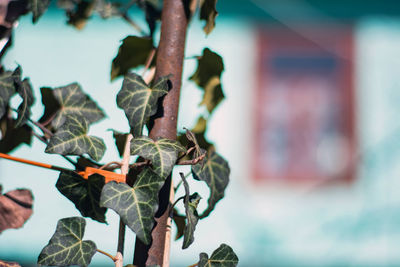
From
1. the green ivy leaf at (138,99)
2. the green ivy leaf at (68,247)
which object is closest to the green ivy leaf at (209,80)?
the green ivy leaf at (138,99)

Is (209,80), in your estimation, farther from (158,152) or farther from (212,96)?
(158,152)

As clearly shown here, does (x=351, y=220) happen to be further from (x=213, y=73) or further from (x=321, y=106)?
(x=213, y=73)

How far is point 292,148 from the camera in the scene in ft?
9.78

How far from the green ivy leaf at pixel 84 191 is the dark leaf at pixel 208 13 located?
0.21 metres

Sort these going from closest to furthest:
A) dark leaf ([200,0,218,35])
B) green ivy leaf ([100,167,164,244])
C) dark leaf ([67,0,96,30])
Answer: green ivy leaf ([100,167,164,244]) → dark leaf ([200,0,218,35]) → dark leaf ([67,0,96,30])

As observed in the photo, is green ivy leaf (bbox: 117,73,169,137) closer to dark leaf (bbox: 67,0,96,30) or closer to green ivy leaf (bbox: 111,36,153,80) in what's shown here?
green ivy leaf (bbox: 111,36,153,80)

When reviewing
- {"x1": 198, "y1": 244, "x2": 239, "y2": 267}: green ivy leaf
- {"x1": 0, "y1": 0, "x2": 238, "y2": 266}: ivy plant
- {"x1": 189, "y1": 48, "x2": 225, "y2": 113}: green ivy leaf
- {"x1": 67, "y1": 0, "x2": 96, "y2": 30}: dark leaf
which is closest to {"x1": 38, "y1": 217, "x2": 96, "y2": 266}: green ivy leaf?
{"x1": 0, "y1": 0, "x2": 238, "y2": 266}: ivy plant

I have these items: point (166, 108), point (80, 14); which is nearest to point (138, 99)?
point (166, 108)

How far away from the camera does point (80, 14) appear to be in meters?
0.65

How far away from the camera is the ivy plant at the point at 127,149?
1.36ft

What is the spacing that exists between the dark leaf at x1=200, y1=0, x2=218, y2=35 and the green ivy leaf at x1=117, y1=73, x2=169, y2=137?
0.10 meters

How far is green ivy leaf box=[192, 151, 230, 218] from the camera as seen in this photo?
0.50 m

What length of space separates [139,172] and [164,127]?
0.05 m

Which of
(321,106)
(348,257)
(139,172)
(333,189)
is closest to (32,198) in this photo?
(139,172)
